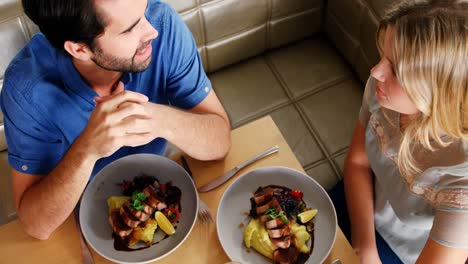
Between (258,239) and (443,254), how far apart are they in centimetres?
40

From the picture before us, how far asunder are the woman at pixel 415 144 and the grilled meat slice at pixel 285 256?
299 mm

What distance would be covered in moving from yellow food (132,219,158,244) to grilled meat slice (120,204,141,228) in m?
0.01

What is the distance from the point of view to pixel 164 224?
107 cm

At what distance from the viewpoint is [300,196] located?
111cm

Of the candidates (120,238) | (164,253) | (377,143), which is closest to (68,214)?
(120,238)

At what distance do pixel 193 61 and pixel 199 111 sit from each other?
0.15 meters

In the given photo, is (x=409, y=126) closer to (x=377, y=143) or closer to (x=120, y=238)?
(x=377, y=143)

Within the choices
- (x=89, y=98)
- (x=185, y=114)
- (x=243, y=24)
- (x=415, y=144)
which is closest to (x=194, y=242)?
(x=185, y=114)

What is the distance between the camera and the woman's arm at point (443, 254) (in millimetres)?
994

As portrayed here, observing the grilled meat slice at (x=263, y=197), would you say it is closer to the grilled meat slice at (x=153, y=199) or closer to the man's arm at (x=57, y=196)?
the grilled meat slice at (x=153, y=199)

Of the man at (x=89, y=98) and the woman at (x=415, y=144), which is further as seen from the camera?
the man at (x=89, y=98)

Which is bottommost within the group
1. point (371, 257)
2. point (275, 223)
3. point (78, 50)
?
point (371, 257)

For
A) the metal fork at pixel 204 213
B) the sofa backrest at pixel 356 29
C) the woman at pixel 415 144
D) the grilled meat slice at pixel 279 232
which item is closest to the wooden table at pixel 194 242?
the metal fork at pixel 204 213

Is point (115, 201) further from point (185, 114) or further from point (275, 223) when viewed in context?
point (275, 223)
